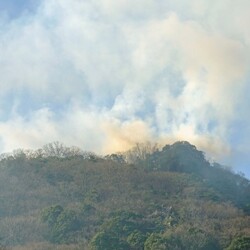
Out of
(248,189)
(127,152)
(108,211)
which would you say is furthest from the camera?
(127,152)

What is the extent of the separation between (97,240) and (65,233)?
5.70 meters

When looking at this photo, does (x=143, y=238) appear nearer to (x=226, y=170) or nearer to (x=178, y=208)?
(x=178, y=208)

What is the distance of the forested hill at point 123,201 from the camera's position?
39.9 m

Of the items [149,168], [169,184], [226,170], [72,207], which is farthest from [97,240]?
[226,170]

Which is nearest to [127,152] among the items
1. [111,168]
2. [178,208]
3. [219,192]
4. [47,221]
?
[111,168]

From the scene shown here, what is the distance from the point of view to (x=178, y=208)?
50781mm

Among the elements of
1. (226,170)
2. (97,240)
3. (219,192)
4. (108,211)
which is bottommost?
(97,240)

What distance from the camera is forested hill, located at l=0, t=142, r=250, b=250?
39.9 m

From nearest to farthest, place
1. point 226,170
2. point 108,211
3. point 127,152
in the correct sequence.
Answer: point 108,211 → point 226,170 → point 127,152

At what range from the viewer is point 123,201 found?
52219 millimetres

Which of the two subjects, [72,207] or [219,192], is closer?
[72,207]

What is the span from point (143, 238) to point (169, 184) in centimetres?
2038

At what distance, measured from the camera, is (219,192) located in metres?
59.1

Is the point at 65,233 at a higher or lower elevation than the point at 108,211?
lower
